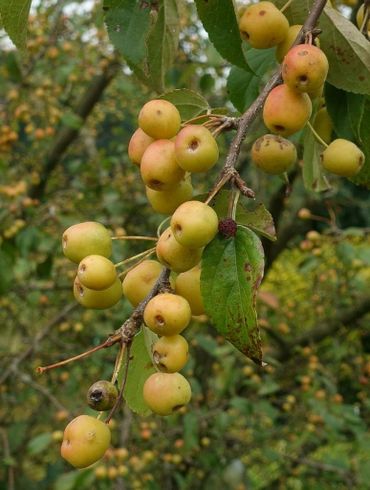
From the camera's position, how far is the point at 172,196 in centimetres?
87

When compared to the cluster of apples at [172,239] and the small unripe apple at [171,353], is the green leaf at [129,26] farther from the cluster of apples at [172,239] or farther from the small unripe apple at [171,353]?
the small unripe apple at [171,353]

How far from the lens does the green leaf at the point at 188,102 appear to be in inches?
40.2

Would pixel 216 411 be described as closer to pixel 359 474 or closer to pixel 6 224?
pixel 359 474

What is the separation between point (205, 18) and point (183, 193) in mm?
252

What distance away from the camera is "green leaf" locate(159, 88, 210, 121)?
1021 mm

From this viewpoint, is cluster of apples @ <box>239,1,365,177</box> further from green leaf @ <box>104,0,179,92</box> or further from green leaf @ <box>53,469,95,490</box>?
green leaf @ <box>53,469,95,490</box>

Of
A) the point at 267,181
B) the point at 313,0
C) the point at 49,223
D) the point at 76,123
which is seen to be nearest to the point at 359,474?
Result: the point at 267,181

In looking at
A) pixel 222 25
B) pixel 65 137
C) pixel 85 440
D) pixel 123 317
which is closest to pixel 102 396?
pixel 85 440

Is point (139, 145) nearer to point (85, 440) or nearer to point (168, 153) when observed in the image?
point (168, 153)

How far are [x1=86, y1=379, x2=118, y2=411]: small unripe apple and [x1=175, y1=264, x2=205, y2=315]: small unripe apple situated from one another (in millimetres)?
149

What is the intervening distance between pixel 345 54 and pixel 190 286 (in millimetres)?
462

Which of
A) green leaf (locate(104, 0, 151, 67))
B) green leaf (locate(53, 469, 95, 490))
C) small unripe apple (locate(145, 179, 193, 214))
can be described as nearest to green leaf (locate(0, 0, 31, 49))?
green leaf (locate(104, 0, 151, 67))

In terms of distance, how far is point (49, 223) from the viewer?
3635 mm

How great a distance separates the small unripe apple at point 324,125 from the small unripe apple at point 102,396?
2.06 feet
